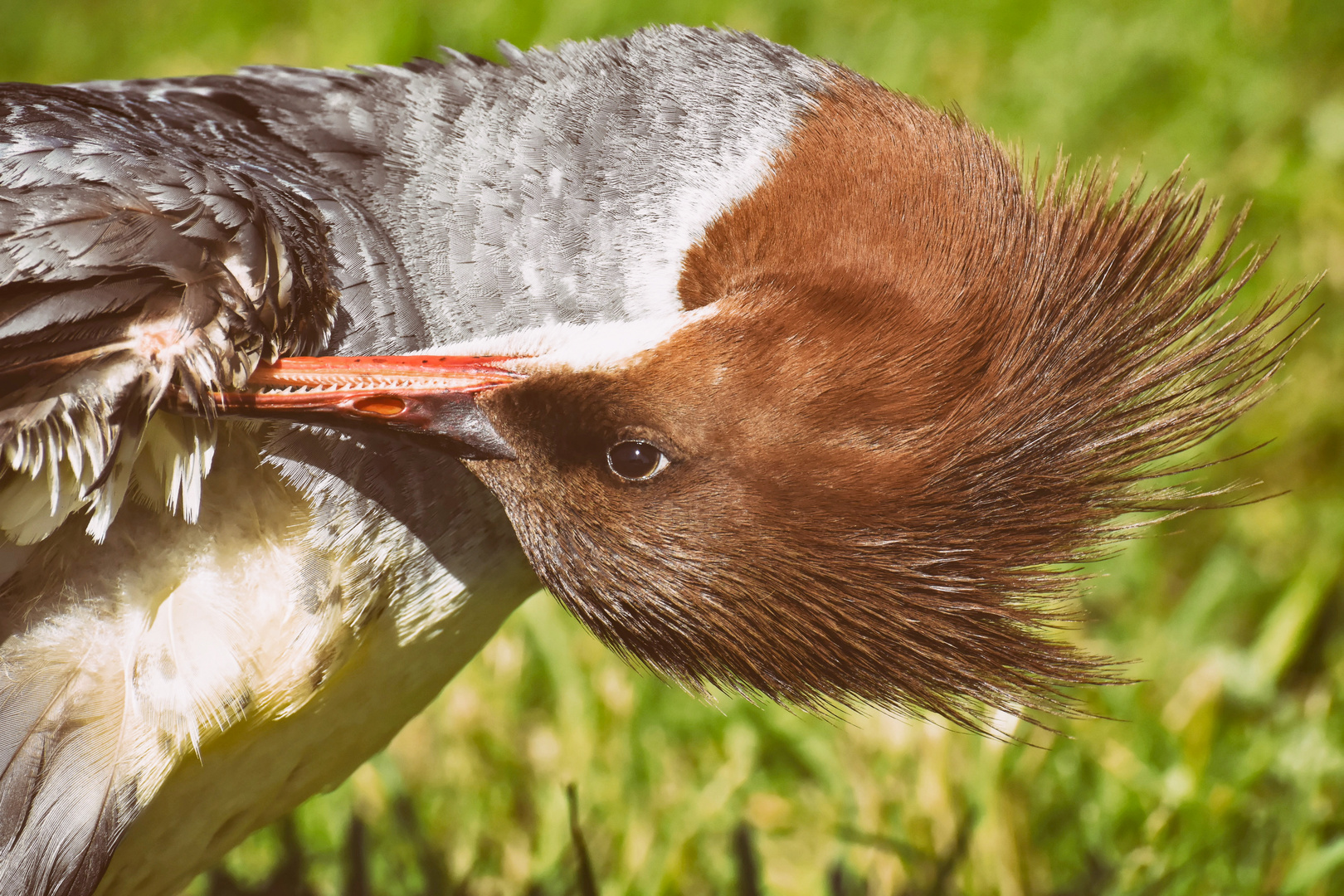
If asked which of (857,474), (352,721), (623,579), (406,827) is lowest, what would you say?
(406,827)

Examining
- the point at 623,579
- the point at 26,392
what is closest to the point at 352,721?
the point at 623,579

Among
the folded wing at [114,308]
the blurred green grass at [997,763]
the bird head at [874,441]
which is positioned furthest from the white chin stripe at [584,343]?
the blurred green grass at [997,763]

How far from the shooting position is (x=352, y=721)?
2.56 m

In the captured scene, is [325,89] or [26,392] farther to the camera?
[325,89]

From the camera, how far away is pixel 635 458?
219 centimetres

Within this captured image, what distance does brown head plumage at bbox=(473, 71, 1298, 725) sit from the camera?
213 cm

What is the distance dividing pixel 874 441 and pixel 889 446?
0.9 inches

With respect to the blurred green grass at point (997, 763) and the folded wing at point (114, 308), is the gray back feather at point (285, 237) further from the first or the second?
the blurred green grass at point (997, 763)

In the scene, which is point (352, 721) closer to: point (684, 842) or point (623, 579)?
point (623, 579)

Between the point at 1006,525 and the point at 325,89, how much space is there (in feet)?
5.23

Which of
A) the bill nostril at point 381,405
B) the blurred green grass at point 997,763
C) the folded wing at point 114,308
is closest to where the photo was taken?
the folded wing at point 114,308

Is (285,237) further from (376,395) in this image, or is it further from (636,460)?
(636,460)

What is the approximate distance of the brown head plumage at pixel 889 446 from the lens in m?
2.13

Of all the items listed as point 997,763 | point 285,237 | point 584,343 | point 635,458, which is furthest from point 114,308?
point 997,763
